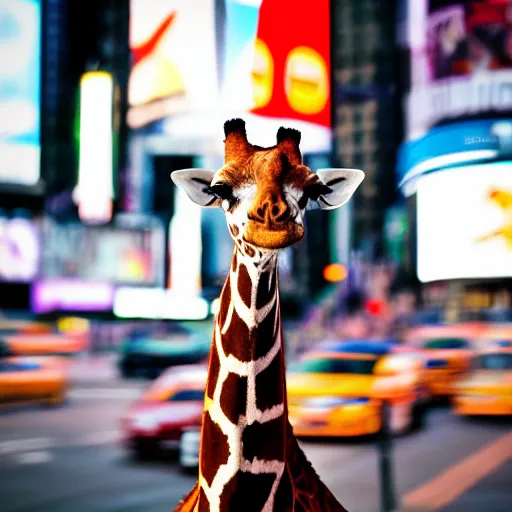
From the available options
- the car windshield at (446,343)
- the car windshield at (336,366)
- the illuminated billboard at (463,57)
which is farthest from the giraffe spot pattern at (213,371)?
the illuminated billboard at (463,57)

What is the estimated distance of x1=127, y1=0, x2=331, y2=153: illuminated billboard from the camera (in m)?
10.3

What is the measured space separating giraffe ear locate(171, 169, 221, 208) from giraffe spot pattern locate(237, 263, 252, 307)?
0.86 ft

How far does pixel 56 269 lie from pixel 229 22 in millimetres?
30271

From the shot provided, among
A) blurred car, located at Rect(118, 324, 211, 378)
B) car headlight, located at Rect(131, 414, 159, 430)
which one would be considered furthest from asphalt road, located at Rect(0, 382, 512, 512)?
blurred car, located at Rect(118, 324, 211, 378)

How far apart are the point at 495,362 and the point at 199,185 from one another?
13.4 m

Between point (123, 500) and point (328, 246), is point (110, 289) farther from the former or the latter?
point (123, 500)

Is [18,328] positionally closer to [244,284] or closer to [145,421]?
[145,421]

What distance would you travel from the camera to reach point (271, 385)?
100 inches

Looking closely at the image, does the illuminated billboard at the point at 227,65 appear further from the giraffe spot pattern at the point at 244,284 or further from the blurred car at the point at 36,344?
the blurred car at the point at 36,344

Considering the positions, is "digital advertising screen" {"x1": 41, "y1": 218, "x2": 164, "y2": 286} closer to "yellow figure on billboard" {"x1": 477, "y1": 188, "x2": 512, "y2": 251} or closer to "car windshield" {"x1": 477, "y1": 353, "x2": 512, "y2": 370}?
"yellow figure on billboard" {"x1": 477, "y1": 188, "x2": 512, "y2": 251}

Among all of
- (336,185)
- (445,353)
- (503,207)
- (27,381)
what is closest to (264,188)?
(336,185)

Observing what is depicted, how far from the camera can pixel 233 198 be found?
2520mm

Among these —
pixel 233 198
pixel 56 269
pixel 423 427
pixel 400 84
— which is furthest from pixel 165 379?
pixel 56 269

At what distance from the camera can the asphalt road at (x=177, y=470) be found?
786cm
